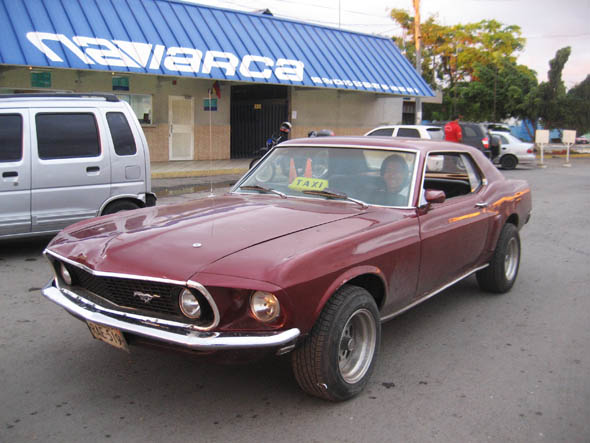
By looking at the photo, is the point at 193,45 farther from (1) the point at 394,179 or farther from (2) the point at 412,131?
(1) the point at 394,179

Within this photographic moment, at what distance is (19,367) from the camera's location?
3.96 meters

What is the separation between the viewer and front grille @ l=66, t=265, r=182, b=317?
3.16 m

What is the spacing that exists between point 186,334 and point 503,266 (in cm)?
369

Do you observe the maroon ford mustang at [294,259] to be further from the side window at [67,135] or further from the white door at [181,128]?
the white door at [181,128]

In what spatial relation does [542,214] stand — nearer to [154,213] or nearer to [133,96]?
[154,213]

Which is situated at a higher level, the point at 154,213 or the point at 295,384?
the point at 154,213

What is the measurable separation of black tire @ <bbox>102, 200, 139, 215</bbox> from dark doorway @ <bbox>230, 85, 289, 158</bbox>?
16.0 m

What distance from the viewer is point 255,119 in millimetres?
23906

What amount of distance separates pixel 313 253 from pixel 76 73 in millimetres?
16034

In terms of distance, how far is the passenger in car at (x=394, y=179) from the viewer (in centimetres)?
436

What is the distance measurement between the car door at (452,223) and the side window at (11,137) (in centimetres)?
469

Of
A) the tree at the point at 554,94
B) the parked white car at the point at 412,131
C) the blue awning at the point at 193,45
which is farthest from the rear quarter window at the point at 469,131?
the tree at the point at 554,94

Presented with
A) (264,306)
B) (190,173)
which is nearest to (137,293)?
(264,306)

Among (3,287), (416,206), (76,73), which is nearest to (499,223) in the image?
(416,206)
